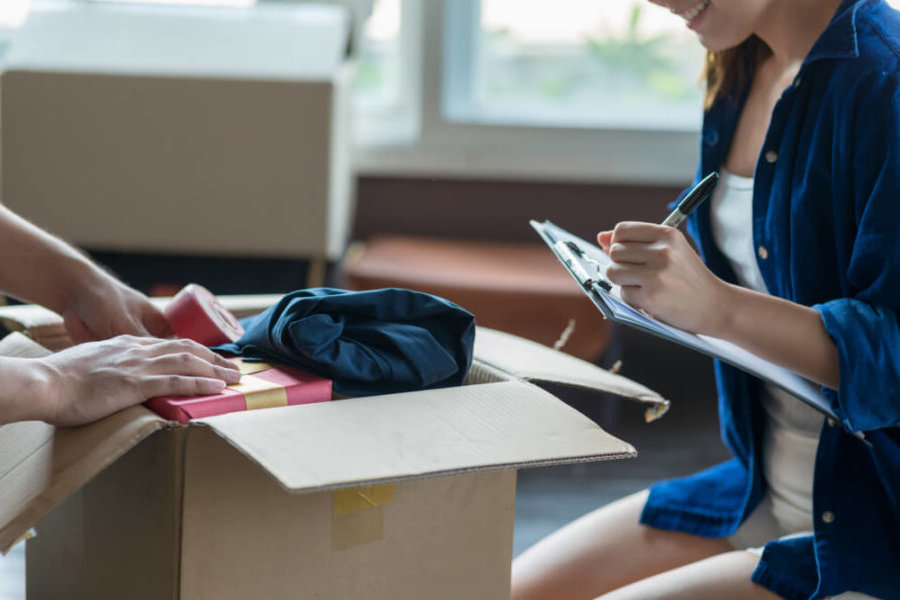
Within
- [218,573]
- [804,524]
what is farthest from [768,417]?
[218,573]

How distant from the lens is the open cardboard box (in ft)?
2.12

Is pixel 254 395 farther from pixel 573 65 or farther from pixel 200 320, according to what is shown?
pixel 573 65

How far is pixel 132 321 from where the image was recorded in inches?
37.5

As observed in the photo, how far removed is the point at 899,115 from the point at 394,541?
536 millimetres

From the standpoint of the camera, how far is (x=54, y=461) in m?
0.68

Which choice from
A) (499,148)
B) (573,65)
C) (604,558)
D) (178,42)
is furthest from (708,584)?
(573,65)

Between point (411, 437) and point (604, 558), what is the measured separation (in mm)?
454

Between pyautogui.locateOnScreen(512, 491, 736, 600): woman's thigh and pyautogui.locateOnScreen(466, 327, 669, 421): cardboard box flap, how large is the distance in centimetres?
21

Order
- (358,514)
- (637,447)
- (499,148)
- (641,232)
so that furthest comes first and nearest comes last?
1. (499,148)
2. (637,447)
3. (641,232)
4. (358,514)

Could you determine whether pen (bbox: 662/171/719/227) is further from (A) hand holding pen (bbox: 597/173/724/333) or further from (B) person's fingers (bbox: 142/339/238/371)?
(B) person's fingers (bbox: 142/339/238/371)

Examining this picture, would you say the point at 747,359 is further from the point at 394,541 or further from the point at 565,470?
the point at 565,470

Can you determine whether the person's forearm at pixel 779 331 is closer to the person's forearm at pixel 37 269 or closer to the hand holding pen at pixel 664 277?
the hand holding pen at pixel 664 277

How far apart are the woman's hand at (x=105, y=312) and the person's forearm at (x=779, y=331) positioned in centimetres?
51

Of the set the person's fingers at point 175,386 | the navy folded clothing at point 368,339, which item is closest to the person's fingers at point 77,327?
the navy folded clothing at point 368,339
